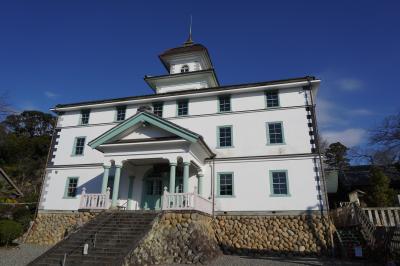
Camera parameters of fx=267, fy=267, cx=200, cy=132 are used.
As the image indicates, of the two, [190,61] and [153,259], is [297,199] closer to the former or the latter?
[153,259]

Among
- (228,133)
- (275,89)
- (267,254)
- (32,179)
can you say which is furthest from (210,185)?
(32,179)

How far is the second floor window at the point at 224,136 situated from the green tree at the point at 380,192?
1304cm

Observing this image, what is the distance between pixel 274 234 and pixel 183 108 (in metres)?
10.0

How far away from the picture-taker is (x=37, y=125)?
44000mm

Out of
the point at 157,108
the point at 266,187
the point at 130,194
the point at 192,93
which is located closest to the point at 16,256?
the point at 130,194

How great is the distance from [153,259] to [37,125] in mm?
42110

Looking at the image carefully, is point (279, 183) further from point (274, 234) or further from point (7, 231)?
point (7, 231)

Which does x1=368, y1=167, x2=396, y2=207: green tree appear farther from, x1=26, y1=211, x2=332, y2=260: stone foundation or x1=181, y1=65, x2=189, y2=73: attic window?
x1=181, y1=65, x2=189, y2=73: attic window

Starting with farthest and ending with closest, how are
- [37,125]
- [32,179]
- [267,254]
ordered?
[37,125] → [32,179] → [267,254]

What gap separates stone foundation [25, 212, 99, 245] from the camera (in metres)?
17.2

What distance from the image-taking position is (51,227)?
57.8ft

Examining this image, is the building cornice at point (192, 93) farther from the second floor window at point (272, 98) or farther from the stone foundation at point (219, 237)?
the stone foundation at point (219, 237)

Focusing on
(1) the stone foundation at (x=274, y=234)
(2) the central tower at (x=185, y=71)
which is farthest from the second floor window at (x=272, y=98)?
(1) the stone foundation at (x=274, y=234)

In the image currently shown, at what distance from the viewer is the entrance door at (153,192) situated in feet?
55.5
